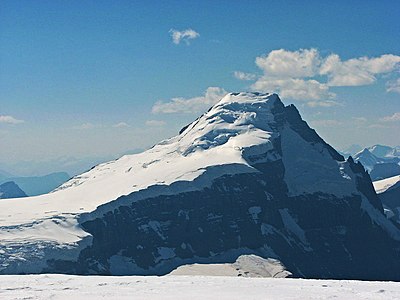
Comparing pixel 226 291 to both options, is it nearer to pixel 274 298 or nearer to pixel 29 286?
pixel 274 298

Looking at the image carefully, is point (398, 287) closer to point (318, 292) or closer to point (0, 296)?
point (318, 292)

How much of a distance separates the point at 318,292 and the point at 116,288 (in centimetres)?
2551

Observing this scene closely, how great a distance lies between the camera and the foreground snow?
7012 centimetres

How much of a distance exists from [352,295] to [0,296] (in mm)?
40883

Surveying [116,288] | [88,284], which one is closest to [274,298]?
[116,288]

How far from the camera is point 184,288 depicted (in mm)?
77562

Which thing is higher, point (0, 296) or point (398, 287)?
point (0, 296)

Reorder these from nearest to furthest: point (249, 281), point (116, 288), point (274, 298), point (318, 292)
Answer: point (274, 298)
point (318, 292)
point (116, 288)
point (249, 281)

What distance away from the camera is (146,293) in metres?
72.9

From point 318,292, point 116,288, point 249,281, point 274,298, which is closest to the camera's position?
point 274,298

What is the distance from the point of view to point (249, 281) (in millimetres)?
86500

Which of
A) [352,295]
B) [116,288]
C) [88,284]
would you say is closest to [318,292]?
[352,295]

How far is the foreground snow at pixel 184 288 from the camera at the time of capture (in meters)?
70.1

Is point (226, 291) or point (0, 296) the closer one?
point (0, 296)
